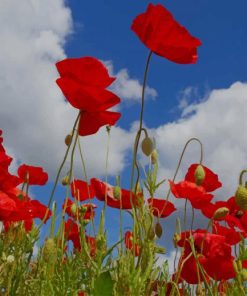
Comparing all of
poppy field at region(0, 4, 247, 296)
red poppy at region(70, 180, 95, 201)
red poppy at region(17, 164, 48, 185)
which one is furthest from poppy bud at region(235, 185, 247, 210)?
red poppy at region(17, 164, 48, 185)

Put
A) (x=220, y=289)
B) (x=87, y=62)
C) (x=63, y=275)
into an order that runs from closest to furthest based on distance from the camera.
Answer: (x=63, y=275) → (x=87, y=62) → (x=220, y=289)

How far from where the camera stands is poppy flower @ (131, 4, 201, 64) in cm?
184

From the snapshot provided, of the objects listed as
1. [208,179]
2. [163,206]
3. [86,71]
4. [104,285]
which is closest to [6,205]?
[104,285]

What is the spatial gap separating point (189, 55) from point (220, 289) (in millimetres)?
897

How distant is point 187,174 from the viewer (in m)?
2.30

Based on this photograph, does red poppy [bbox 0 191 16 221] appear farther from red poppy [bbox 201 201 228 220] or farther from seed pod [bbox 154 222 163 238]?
red poppy [bbox 201 201 228 220]

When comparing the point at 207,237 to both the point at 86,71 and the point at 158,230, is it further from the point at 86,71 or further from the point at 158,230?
the point at 86,71

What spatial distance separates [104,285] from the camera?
1444 mm

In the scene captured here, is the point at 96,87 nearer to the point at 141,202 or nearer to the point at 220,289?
the point at 141,202

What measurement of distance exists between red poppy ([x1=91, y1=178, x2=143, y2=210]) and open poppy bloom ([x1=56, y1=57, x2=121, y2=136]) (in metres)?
0.28

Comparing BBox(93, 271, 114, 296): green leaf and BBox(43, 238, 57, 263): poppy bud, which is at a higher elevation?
BBox(43, 238, 57, 263): poppy bud

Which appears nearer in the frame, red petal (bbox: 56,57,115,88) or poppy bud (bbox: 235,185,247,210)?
poppy bud (bbox: 235,185,247,210)

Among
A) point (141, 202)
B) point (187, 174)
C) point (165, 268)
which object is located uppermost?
point (187, 174)

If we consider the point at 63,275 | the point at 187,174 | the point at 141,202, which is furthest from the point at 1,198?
the point at 187,174
